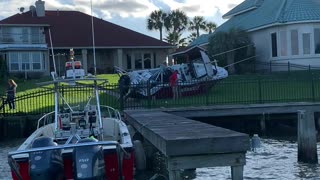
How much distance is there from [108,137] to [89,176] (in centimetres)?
551

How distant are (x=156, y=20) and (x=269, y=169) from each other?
242 feet

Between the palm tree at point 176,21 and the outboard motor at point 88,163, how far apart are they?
79435 millimetres

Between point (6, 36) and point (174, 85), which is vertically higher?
point (6, 36)

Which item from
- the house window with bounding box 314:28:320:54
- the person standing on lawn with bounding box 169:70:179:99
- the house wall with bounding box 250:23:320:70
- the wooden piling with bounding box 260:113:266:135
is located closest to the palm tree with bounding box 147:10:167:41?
the house wall with bounding box 250:23:320:70

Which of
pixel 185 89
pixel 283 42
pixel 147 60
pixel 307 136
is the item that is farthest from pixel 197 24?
pixel 307 136

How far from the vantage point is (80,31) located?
6316 centimetres

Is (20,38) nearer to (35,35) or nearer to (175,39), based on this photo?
(35,35)

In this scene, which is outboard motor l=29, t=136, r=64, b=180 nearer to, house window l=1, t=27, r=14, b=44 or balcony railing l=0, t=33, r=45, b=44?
balcony railing l=0, t=33, r=45, b=44

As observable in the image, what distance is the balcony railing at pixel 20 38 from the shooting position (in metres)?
59.6

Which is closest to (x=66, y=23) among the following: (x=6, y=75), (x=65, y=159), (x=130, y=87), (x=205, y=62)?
(x=6, y=75)

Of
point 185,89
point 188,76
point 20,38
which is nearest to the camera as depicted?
point 185,89

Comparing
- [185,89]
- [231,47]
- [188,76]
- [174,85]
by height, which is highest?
[231,47]

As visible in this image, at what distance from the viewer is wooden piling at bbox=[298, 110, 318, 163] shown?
1752 centimetres

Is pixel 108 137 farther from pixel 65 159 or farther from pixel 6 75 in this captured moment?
pixel 6 75
